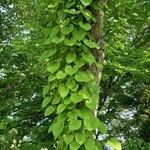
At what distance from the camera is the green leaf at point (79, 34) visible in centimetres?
354

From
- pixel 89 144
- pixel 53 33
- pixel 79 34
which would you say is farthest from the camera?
pixel 53 33

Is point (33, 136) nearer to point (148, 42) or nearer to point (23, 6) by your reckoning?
point (148, 42)

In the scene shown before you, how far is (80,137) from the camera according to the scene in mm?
3379

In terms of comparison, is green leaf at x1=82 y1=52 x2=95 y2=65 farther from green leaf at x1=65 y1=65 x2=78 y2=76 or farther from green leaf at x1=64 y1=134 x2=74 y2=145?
green leaf at x1=64 y1=134 x2=74 y2=145

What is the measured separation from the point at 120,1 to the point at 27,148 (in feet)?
7.68

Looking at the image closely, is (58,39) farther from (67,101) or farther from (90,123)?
(90,123)

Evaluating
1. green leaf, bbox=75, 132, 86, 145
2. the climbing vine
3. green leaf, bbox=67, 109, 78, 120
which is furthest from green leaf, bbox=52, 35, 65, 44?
green leaf, bbox=75, 132, 86, 145

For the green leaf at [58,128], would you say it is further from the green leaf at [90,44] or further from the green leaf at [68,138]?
the green leaf at [90,44]

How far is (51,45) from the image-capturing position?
371cm

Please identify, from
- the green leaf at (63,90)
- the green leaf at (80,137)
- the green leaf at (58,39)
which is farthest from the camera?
the green leaf at (58,39)

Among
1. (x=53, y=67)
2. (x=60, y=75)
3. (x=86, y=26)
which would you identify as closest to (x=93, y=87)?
(x=60, y=75)

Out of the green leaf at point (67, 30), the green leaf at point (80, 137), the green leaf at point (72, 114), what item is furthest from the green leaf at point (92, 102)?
the green leaf at point (67, 30)

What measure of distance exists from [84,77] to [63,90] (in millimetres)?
218

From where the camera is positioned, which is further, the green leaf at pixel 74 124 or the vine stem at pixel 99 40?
the vine stem at pixel 99 40
